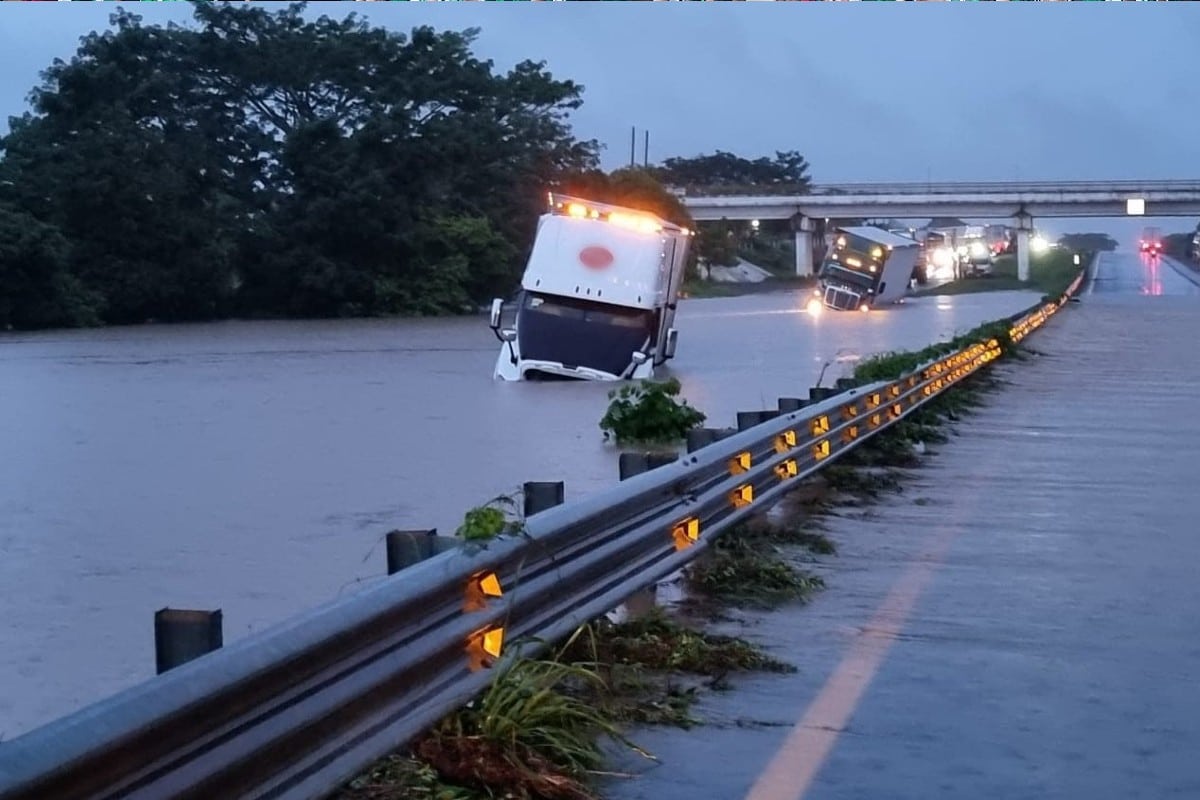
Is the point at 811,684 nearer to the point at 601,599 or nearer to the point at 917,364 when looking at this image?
the point at 601,599

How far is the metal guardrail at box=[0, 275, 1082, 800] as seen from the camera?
3926 millimetres

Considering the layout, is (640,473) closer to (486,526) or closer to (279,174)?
(486,526)

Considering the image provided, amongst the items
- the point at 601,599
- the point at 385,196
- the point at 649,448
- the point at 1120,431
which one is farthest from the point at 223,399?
the point at 385,196

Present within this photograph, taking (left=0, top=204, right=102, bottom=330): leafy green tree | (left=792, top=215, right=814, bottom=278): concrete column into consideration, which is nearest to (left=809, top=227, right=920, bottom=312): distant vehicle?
(left=0, top=204, right=102, bottom=330): leafy green tree

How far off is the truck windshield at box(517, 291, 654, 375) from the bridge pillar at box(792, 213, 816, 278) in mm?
75959

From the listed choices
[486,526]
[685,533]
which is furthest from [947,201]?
[486,526]

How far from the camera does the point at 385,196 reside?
234 feet

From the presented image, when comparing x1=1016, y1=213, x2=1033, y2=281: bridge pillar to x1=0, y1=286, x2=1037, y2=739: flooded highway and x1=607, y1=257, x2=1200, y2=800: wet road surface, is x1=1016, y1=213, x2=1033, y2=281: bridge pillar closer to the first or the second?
x1=0, y1=286, x2=1037, y2=739: flooded highway

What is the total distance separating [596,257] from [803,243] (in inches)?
3154

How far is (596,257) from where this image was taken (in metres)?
33.7

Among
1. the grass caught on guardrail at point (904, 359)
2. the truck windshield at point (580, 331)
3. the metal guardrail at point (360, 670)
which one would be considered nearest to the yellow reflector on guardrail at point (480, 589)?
the metal guardrail at point (360, 670)

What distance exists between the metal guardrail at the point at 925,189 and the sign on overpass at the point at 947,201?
0.05m

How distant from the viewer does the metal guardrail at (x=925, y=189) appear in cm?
10275

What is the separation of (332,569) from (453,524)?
2.42m
